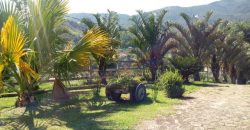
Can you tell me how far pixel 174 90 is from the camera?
1236 cm

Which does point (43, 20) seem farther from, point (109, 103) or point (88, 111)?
point (109, 103)

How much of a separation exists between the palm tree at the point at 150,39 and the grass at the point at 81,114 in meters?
8.69

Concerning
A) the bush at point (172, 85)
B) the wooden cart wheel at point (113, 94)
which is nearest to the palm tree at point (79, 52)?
the wooden cart wheel at point (113, 94)

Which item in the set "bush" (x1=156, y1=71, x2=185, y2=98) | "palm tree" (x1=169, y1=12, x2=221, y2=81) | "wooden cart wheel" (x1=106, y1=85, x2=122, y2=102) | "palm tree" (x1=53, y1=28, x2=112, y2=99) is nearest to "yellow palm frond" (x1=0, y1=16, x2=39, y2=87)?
"palm tree" (x1=53, y1=28, x2=112, y2=99)

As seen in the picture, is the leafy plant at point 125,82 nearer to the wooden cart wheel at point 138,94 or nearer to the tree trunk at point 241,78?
the wooden cart wheel at point 138,94

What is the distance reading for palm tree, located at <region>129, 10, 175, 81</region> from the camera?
20281 mm

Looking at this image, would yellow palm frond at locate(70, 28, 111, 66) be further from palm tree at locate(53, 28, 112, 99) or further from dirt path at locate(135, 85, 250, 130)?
dirt path at locate(135, 85, 250, 130)

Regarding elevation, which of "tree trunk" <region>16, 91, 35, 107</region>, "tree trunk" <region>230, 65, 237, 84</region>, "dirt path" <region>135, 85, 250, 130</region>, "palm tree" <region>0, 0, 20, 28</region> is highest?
"palm tree" <region>0, 0, 20, 28</region>

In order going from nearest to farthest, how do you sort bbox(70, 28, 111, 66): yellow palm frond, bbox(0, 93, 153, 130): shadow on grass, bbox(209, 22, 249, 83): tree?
bbox(0, 93, 153, 130): shadow on grass
bbox(70, 28, 111, 66): yellow palm frond
bbox(209, 22, 249, 83): tree

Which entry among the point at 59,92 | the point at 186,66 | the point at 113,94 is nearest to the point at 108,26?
the point at 186,66

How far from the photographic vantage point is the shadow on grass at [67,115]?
7859 millimetres

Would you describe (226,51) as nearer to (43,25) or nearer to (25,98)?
(25,98)

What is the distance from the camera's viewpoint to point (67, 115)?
905 cm

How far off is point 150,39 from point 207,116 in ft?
38.4
